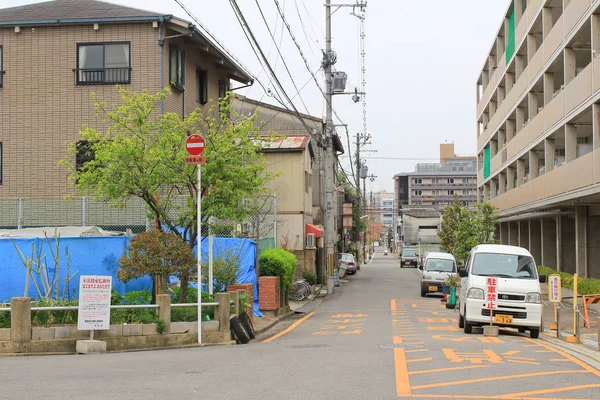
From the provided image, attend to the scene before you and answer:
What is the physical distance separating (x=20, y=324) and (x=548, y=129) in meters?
24.2

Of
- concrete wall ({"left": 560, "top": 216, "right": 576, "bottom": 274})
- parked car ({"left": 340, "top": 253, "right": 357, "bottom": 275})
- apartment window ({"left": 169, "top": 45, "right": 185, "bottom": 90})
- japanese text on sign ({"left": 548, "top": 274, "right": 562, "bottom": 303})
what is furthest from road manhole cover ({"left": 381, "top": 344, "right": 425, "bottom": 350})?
parked car ({"left": 340, "top": 253, "right": 357, "bottom": 275})

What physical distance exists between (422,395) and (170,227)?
9552 mm

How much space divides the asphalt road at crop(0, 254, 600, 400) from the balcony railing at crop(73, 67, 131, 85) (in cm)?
1189

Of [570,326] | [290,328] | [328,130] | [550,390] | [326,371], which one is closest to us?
[550,390]

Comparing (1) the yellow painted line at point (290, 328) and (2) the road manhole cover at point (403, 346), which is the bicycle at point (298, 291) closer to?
(1) the yellow painted line at point (290, 328)

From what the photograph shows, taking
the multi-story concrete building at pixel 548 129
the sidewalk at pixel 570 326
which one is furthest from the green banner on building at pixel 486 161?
the sidewalk at pixel 570 326

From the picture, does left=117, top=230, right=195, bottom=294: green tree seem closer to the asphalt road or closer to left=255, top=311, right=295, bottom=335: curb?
the asphalt road

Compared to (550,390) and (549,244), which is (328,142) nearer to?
(549,244)

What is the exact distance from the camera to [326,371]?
10180 millimetres

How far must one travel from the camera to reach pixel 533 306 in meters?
16.4

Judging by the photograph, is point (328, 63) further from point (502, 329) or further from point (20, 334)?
point (20, 334)

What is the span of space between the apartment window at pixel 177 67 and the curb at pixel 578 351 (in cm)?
1452

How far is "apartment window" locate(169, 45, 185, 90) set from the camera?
79.4ft

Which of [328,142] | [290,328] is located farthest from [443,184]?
[290,328]
